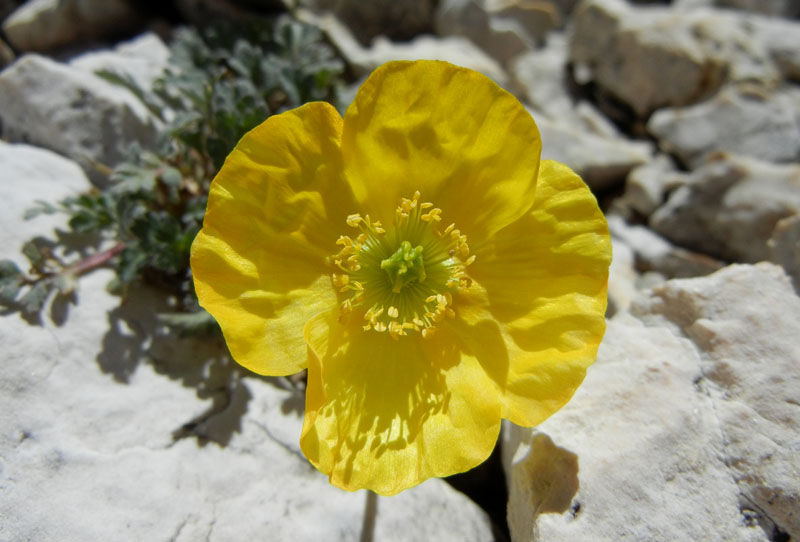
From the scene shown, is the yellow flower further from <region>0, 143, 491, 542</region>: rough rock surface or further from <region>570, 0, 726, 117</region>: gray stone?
<region>570, 0, 726, 117</region>: gray stone

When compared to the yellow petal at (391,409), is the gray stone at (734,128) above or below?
below

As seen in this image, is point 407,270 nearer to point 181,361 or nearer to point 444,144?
point 444,144

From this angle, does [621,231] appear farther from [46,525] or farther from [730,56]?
Result: [46,525]

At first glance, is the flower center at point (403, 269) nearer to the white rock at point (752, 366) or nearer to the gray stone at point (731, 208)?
the white rock at point (752, 366)

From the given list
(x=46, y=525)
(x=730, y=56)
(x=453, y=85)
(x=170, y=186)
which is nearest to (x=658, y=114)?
(x=730, y=56)

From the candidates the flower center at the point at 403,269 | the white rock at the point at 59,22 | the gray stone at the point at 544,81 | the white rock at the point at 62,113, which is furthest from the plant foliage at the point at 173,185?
the gray stone at the point at 544,81

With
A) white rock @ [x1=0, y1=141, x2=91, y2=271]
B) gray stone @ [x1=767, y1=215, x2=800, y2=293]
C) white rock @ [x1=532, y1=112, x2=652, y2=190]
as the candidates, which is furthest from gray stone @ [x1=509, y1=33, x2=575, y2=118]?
white rock @ [x1=0, y1=141, x2=91, y2=271]
